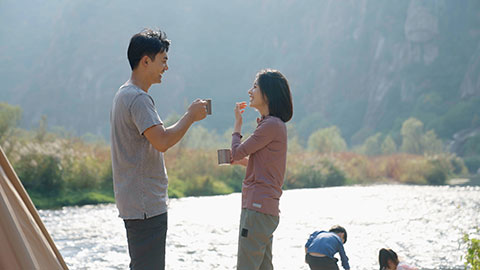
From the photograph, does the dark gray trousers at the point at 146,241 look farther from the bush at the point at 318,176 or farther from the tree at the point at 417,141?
the tree at the point at 417,141

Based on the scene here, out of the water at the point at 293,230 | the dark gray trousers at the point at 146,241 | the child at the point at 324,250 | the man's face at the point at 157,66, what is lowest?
the water at the point at 293,230

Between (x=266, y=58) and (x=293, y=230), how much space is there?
288 ft

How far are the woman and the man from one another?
496 millimetres

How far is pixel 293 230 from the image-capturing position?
10.9m

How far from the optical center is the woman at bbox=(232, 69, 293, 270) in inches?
112

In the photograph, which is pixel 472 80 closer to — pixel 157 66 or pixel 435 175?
pixel 435 175

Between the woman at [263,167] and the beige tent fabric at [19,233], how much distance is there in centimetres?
100

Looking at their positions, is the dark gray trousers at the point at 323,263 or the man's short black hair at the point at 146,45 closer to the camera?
the man's short black hair at the point at 146,45

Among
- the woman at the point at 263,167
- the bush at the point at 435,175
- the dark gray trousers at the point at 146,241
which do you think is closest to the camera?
the dark gray trousers at the point at 146,241

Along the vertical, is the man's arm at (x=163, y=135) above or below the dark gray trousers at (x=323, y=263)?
above

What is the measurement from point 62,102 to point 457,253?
3515 inches

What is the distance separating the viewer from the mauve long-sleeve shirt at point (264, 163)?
9.36 feet

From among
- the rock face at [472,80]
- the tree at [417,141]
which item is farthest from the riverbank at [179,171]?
the rock face at [472,80]

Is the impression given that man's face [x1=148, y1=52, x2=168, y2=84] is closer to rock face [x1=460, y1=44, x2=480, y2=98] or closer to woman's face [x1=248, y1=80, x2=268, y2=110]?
woman's face [x1=248, y1=80, x2=268, y2=110]
